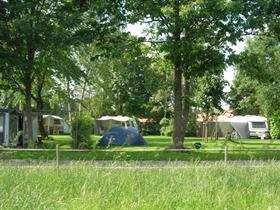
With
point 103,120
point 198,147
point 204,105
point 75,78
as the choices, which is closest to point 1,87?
point 75,78

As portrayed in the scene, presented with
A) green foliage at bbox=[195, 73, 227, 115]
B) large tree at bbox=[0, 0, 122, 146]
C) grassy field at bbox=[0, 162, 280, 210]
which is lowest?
grassy field at bbox=[0, 162, 280, 210]

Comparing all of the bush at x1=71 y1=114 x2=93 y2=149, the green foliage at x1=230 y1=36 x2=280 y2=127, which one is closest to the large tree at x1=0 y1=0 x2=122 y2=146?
the bush at x1=71 y1=114 x2=93 y2=149

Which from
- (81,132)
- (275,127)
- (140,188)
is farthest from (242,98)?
(140,188)

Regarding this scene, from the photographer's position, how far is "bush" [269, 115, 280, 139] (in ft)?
183

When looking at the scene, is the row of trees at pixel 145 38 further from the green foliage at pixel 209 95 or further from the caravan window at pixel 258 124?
the caravan window at pixel 258 124

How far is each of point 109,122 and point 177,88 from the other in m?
35.0

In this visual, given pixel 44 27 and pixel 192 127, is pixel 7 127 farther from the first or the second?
pixel 192 127

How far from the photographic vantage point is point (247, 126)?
5903 centimetres

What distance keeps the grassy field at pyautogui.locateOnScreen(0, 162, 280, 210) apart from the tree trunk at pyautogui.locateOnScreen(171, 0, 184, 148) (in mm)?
15263

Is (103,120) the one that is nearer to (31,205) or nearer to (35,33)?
(35,33)

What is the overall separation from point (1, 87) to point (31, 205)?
2557 centimetres

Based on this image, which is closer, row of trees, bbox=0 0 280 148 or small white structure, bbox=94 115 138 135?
row of trees, bbox=0 0 280 148

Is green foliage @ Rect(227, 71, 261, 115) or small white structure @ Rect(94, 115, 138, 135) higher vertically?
green foliage @ Rect(227, 71, 261, 115)

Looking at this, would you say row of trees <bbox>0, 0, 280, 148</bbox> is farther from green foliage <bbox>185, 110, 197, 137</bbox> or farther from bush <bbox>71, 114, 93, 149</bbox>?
green foliage <bbox>185, 110, 197, 137</bbox>
